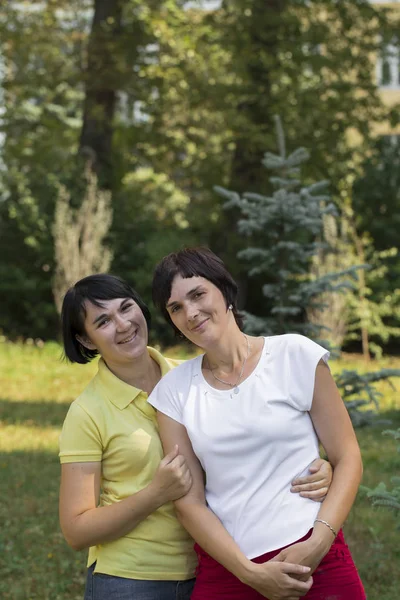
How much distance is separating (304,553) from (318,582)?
0.17m

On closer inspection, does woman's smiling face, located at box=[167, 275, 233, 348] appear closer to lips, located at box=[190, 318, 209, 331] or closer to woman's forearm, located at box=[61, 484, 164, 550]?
lips, located at box=[190, 318, 209, 331]

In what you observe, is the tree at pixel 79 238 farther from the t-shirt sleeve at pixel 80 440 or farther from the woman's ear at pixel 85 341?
the t-shirt sleeve at pixel 80 440

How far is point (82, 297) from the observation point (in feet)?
10.0

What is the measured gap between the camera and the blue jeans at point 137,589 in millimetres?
2898

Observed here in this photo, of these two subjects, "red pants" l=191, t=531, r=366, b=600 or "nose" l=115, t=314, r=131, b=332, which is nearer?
"red pants" l=191, t=531, r=366, b=600

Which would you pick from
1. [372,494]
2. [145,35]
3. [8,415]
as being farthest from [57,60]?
[372,494]

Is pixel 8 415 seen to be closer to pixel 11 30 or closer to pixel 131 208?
pixel 131 208

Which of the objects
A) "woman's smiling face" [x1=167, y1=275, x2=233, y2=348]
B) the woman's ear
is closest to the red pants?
"woman's smiling face" [x1=167, y1=275, x2=233, y2=348]

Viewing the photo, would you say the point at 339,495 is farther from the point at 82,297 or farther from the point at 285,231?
the point at 285,231

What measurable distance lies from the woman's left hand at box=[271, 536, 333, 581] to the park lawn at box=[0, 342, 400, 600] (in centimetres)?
228

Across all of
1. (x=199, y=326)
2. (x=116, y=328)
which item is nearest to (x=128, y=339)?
(x=116, y=328)

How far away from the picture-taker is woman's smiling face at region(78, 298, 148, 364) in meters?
3.02

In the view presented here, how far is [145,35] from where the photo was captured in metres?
16.8

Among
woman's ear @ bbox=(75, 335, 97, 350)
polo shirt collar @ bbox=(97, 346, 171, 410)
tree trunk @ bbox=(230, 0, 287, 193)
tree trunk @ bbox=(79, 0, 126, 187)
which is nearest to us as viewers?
polo shirt collar @ bbox=(97, 346, 171, 410)
